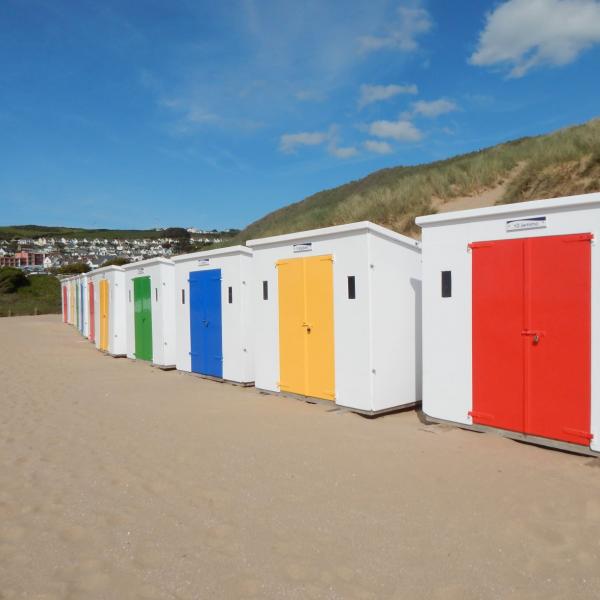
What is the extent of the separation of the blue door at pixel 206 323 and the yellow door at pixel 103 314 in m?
6.17

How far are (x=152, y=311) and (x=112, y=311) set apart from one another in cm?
341

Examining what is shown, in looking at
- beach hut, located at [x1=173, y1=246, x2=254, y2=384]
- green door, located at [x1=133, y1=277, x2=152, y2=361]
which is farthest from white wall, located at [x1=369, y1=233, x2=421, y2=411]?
green door, located at [x1=133, y1=277, x2=152, y2=361]

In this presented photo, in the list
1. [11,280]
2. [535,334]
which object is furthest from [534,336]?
[11,280]

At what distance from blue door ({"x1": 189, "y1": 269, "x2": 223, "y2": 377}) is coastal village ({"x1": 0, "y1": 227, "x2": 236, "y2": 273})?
6466 cm

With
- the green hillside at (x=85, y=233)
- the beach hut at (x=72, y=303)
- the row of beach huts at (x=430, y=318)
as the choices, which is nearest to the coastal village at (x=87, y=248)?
the green hillside at (x=85, y=233)

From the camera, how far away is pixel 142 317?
41.9 ft

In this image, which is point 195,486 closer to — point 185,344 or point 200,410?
point 200,410

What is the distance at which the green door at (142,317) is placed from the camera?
1234 centimetres

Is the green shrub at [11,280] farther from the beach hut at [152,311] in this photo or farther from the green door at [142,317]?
the green door at [142,317]

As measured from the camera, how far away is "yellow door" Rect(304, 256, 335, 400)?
23.6 feet

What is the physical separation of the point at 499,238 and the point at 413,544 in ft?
10.4

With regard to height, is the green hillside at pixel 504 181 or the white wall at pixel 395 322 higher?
the green hillside at pixel 504 181

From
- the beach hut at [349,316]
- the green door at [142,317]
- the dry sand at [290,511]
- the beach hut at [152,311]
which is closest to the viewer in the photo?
the dry sand at [290,511]

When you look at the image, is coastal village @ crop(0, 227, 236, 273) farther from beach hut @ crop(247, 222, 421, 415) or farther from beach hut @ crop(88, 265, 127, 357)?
beach hut @ crop(247, 222, 421, 415)
